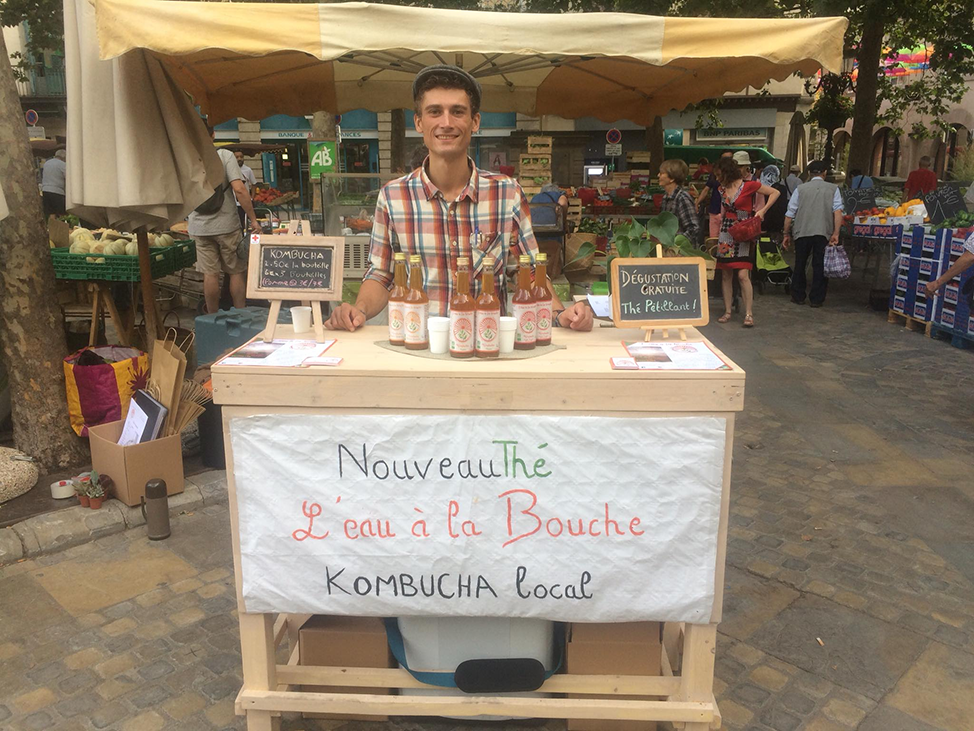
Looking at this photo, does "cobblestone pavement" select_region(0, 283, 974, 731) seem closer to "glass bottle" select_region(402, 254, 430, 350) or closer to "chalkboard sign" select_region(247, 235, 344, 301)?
"glass bottle" select_region(402, 254, 430, 350)

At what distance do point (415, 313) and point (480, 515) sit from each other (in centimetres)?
66

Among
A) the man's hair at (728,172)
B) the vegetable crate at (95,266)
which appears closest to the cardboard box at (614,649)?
the vegetable crate at (95,266)

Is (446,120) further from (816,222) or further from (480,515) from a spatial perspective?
(816,222)

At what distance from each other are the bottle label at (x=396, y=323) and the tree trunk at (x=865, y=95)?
13.4m

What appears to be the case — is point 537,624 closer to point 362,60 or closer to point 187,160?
point 187,160

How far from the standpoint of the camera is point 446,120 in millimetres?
2619

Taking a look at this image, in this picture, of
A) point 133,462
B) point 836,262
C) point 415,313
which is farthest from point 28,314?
point 836,262

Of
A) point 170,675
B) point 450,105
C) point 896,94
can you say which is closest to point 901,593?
point 450,105

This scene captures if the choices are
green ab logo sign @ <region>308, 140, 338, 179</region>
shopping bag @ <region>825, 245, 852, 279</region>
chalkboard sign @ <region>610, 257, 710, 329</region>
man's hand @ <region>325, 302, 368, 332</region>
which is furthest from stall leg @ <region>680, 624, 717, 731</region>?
green ab logo sign @ <region>308, 140, 338, 179</region>

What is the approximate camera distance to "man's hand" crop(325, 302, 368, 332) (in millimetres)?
2727

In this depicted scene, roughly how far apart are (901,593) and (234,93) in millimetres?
5209

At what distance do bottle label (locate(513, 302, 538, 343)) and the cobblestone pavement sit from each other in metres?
1.40

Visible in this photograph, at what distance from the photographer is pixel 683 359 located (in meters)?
2.31

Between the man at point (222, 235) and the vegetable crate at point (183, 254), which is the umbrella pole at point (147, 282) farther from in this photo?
the man at point (222, 235)
